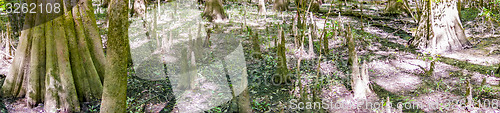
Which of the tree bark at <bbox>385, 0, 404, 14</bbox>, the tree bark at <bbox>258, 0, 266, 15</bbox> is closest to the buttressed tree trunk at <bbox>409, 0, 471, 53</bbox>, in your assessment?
the tree bark at <bbox>385, 0, 404, 14</bbox>

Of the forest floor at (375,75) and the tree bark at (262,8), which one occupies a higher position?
the tree bark at (262,8)

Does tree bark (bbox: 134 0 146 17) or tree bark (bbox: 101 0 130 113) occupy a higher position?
tree bark (bbox: 134 0 146 17)

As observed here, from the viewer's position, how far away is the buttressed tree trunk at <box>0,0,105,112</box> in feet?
13.8

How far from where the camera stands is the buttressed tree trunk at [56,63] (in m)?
4.21

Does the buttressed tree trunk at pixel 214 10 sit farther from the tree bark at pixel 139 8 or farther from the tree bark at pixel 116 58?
the tree bark at pixel 116 58

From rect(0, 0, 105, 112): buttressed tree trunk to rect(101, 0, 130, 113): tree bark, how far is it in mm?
1379

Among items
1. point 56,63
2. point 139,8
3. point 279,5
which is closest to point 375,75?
point 56,63

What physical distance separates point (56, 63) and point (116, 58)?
1.85m

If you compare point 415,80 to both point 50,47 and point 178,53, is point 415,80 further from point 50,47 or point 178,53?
point 50,47

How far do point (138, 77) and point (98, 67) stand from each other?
843mm

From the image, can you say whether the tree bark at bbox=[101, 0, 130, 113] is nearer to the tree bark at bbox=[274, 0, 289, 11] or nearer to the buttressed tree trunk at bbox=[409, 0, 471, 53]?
the buttressed tree trunk at bbox=[409, 0, 471, 53]

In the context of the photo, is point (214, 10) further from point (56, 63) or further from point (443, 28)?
point (56, 63)

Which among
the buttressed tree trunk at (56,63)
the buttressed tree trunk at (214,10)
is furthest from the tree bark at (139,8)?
the buttressed tree trunk at (56,63)

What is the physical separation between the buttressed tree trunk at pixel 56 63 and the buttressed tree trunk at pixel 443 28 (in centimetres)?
616
